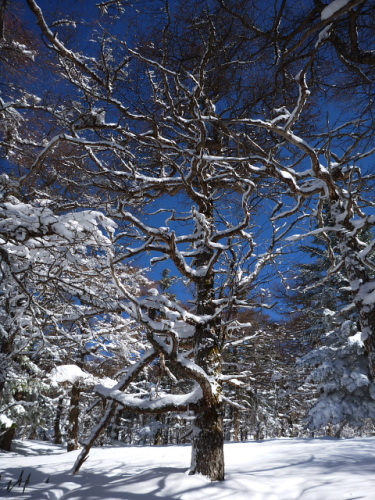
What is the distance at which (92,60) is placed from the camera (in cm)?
436

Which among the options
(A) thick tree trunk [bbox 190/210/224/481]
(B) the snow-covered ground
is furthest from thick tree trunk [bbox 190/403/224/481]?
(B) the snow-covered ground

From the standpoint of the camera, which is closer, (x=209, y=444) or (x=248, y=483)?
(x=248, y=483)

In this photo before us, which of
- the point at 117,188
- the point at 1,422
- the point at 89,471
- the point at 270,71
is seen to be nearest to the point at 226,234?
the point at 117,188

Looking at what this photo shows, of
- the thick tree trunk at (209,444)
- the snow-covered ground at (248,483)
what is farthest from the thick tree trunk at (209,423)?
the snow-covered ground at (248,483)

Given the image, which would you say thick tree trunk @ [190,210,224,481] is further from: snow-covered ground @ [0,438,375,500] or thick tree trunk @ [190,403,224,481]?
snow-covered ground @ [0,438,375,500]

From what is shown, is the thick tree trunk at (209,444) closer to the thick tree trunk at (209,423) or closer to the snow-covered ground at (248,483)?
the thick tree trunk at (209,423)

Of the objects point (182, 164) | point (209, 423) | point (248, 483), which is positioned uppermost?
point (182, 164)

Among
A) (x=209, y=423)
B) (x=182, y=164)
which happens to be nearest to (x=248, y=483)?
(x=209, y=423)

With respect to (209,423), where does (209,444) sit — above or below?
below

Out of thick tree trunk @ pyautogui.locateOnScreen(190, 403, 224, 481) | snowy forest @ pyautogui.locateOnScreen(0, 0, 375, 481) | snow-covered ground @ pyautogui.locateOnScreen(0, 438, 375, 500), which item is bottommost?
snow-covered ground @ pyautogui.locateOnScreen(0, 438, 375, 500)

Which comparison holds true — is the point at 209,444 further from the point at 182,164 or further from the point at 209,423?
the point at 182,164

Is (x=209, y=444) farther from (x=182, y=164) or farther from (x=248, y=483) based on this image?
(x=182, y=164)

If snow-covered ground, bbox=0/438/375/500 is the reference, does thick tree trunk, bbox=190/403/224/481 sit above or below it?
above

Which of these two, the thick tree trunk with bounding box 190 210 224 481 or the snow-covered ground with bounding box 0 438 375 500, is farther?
the thick tree trunk with bounding box 190 210 224 481
